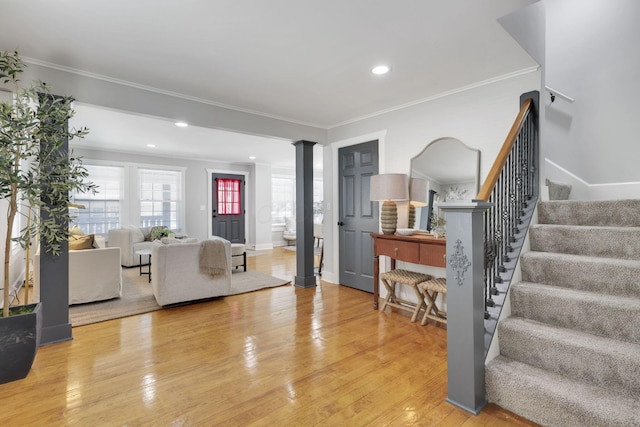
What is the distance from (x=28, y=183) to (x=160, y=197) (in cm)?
541

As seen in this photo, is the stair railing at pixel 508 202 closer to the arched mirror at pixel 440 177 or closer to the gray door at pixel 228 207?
the arched mirror at pixel 440 177

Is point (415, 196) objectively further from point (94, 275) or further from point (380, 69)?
point (94, 275)

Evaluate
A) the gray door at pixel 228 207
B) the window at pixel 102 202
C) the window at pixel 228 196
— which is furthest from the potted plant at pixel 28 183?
the window at pixel 228 196

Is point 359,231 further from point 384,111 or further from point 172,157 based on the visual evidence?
point 172,157

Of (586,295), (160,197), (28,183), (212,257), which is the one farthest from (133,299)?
(586,295)

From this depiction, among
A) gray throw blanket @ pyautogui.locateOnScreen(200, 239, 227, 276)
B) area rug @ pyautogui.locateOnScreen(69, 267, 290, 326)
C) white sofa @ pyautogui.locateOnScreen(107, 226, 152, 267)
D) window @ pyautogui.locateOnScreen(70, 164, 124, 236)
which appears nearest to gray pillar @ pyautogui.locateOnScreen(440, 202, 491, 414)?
gray throw blanket @ pyautogui.locateOnScreen(200, 239, 227, 276)

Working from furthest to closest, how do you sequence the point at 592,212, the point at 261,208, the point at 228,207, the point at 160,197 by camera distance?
the point at 261,208 < the point at 228,207 < the point at 160,197 < the point at 592,212

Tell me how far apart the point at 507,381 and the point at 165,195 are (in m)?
7.56

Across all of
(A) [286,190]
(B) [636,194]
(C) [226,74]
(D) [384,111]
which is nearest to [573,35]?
(B) [636,194]

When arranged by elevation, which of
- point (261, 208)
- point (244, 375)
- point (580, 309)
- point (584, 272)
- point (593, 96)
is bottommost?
point (244, 375)

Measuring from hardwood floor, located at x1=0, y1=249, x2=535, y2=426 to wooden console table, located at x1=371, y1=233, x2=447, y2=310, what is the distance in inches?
24.8

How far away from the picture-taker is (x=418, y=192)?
12.1 ft

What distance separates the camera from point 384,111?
13.3 ft

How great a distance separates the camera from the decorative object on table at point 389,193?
356 centimetres
